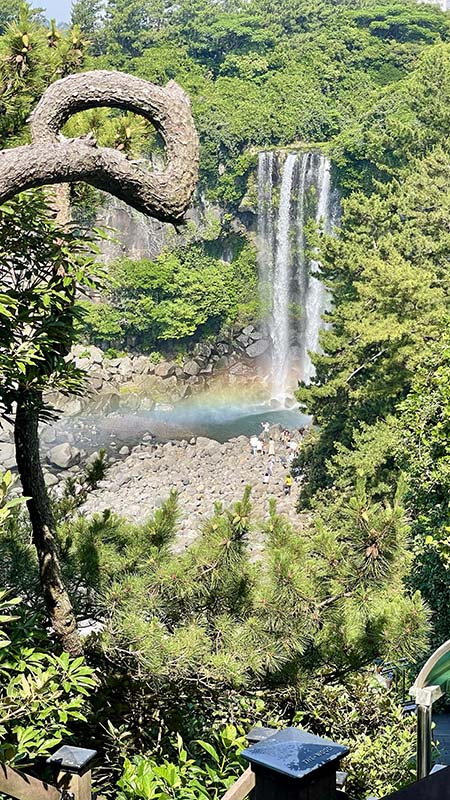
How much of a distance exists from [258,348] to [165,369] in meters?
2.49

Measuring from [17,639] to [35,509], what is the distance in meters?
0.41

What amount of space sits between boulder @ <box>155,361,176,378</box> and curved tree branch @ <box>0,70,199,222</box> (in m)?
19.9

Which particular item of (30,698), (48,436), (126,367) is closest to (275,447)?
(48,436)

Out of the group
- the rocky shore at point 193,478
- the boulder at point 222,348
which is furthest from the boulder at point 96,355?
the rocky shore at point 193,478

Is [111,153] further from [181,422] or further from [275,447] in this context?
[181,422]

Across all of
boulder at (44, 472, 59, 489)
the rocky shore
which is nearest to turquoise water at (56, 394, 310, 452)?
the rocky shore

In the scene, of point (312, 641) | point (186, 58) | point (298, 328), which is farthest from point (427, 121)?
point (312, 641)

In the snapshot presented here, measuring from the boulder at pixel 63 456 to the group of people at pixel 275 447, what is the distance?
132 inches

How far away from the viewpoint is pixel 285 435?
17.0 m

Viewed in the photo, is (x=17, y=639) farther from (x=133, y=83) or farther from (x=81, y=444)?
(x=81, y=444)

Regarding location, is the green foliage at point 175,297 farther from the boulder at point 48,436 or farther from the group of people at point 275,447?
the group of people at point 275,447

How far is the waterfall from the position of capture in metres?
21.0

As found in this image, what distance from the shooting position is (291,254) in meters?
21.8

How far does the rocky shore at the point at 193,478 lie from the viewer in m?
14.2
